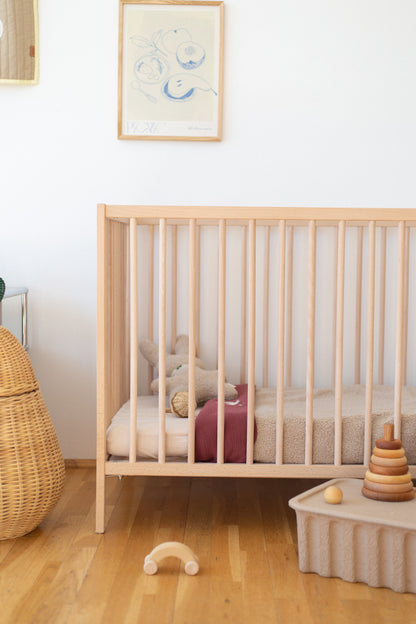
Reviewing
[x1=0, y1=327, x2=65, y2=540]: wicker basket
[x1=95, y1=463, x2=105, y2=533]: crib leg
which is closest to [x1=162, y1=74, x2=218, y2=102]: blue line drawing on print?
[x1=0, y1=327, x2=65, y2=540]: wicker basket

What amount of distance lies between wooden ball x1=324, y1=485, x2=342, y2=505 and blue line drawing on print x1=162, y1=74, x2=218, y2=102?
57.0 inches

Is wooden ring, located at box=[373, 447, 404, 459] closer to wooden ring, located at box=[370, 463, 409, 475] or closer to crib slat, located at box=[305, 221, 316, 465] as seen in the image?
wooden ring, located at box=[370, 463, 409, 475]

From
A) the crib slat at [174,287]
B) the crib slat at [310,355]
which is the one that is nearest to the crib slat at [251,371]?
the crib slat at [310,355]

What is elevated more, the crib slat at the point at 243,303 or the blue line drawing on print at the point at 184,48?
the blue line drawing on print at the point at 184,48

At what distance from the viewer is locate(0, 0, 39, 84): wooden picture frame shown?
2.40 meters

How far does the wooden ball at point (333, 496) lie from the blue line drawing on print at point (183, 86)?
4.75 feet

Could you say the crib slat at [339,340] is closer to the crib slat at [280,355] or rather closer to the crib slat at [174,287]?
the crib slat at [280,355]

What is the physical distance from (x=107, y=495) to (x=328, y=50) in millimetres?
1695

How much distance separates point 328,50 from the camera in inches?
95.2

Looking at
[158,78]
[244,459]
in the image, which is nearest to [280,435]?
[244,459]

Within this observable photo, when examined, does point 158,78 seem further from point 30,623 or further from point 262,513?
point 30,623

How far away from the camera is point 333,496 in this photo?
5.33 ft

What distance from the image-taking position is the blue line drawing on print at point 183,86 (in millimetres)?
2404

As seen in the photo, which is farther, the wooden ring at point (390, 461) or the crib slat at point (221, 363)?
the crib slat at point (221, 363)
